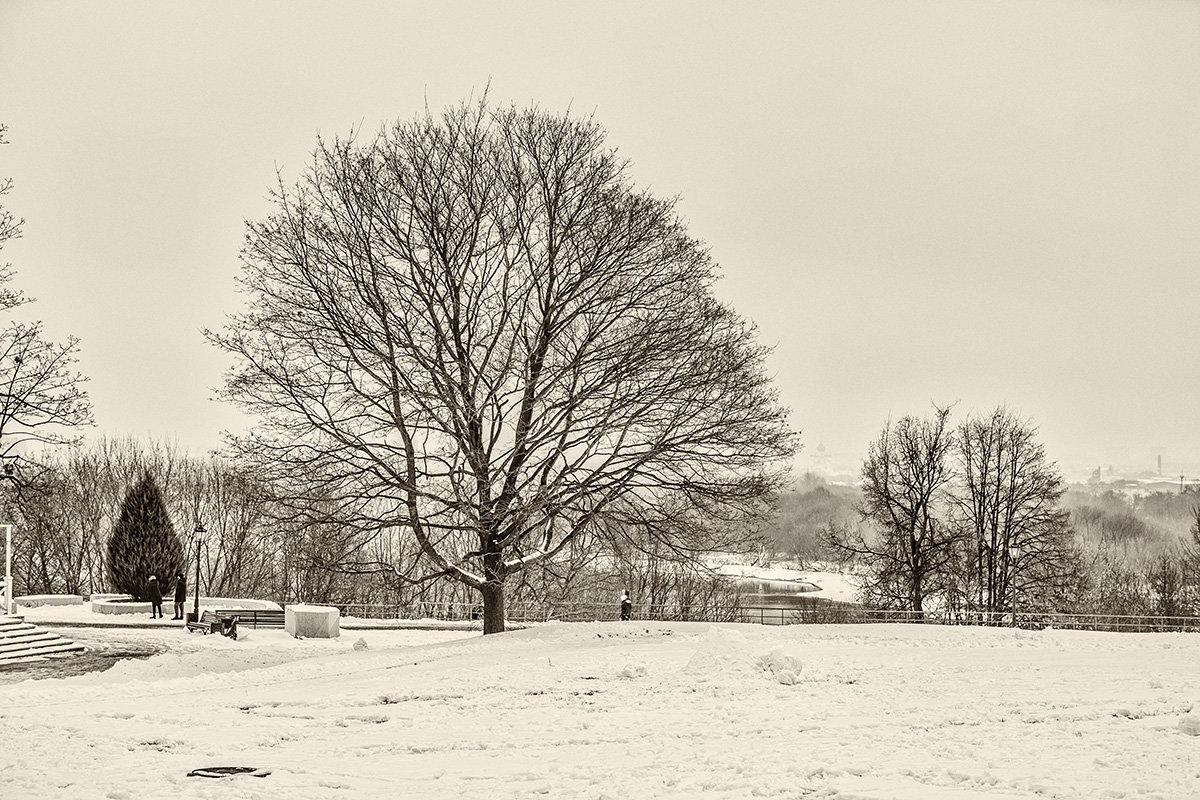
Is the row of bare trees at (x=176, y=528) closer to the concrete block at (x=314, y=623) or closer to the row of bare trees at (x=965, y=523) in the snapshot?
the concrete block at (x=314, y=623)

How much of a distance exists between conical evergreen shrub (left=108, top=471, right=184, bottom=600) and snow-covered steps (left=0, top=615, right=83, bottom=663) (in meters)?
12.0

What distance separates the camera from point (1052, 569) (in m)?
43.7

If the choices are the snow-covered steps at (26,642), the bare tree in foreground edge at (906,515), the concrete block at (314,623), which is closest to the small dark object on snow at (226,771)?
the snow-covered steps at (26,642)

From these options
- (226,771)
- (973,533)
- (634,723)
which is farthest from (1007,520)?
(226,771)

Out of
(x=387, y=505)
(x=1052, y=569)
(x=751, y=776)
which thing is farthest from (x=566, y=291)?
(x=1052, y=569)

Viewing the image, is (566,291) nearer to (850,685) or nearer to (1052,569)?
(850,685)

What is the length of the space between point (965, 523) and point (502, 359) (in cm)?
3351

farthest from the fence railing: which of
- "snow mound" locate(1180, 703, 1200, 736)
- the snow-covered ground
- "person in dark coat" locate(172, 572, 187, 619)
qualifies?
"snow mound" locate(1180, 703, 1200, 736)

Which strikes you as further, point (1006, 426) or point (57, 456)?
point (57, 456)

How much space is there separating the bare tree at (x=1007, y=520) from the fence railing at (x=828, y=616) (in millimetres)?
2049

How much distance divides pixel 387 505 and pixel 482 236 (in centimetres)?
676

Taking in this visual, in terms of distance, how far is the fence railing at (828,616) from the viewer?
36.7 meters

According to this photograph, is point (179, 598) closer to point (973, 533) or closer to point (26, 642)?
point (26, 642)

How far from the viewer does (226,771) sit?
10.8 meters
